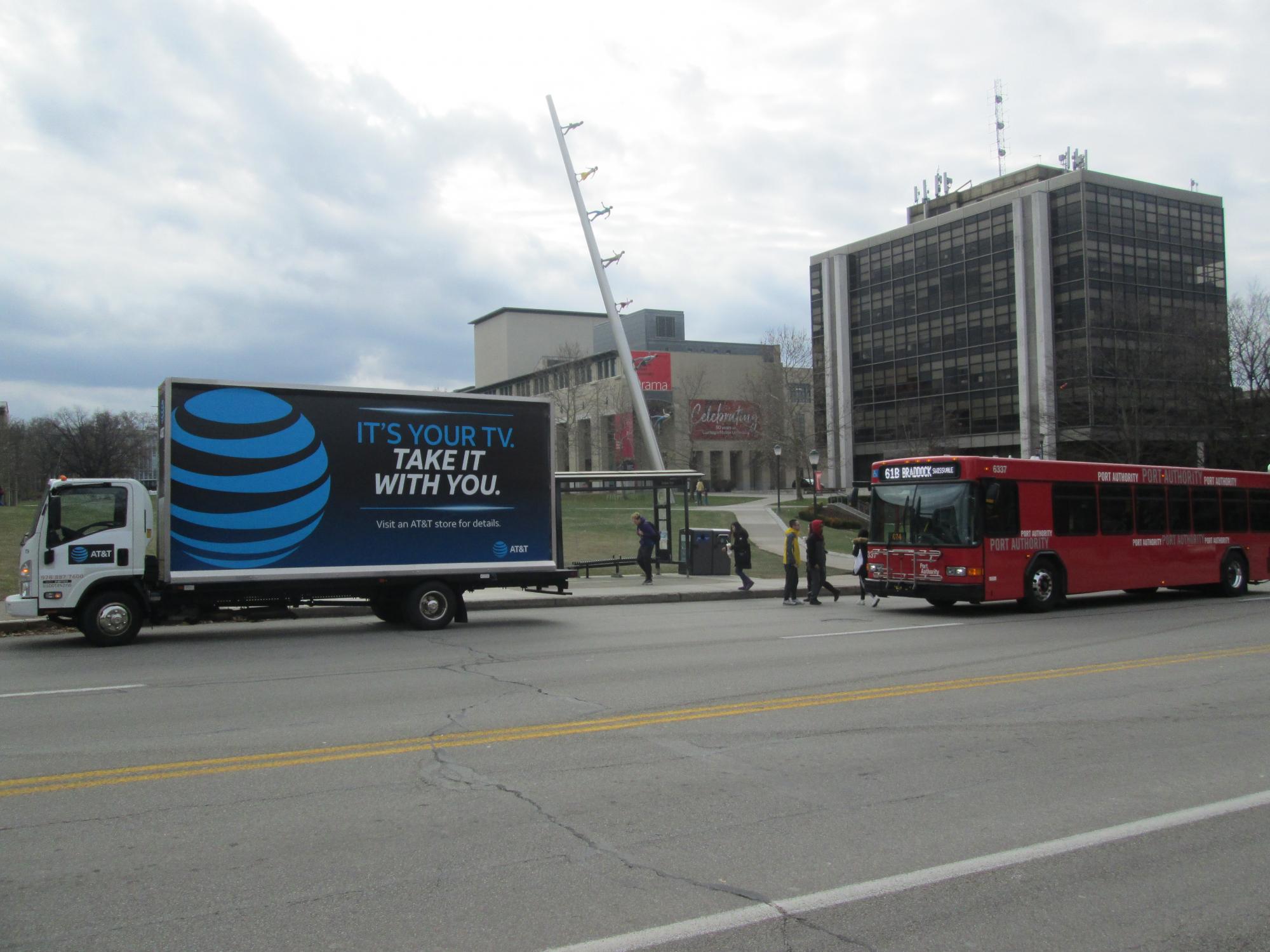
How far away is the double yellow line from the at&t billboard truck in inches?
290

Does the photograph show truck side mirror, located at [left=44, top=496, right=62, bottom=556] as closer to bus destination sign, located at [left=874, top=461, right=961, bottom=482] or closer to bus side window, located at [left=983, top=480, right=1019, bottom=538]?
bus destination sign, located at [left=874, top=461, right=961, bottom=482]

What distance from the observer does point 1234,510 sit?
22.3 meters

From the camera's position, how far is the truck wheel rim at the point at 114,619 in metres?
13.2

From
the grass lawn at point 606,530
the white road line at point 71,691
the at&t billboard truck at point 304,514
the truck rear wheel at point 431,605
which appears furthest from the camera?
the grass lawn at point 606,530

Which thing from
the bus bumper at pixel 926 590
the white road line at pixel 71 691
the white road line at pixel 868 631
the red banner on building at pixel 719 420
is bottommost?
the white road line at pixel 868 631

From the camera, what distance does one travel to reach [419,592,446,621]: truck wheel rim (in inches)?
604

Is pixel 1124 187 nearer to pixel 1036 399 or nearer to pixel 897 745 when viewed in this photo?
pixel 1036 399

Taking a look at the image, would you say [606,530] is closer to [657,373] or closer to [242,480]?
[242,480]

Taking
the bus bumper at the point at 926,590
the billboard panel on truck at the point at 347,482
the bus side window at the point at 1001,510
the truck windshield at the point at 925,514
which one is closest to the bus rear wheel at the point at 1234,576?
the bus side window at the point at 1001,510

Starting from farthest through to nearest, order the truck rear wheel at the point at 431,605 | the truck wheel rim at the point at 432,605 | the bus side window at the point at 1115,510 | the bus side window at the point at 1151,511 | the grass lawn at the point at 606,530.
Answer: the grass lawn at the point at 606,530 < the bus side window at the point at 1151,511 < the bus side window at the point at 1115,510 < the truck wheel rim at the point at 432,605 < the truck rear wheel at the point at 431,605

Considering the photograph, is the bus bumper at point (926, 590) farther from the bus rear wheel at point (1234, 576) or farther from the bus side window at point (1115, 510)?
the bus rear wheel at point (1234, 576)

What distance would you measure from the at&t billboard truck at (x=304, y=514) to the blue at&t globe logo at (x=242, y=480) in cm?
2

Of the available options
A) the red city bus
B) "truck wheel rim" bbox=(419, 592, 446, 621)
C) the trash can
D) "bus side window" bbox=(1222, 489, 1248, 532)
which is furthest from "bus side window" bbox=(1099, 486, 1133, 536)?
"truck wheel rim" bbox=(419, 592, 446, 621)

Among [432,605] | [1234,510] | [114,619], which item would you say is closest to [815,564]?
[432,605]
